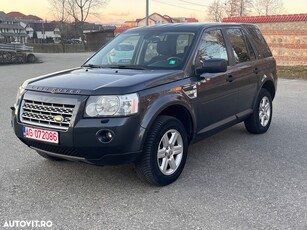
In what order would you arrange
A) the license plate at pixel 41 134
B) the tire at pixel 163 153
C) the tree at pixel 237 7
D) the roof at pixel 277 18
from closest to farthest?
1. the license plate at pixel 41 134
2. the tire at pixel 163 153
3. the roof at pixel 277 18
4. the tree at pixel 237 7

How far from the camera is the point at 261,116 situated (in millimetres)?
6051

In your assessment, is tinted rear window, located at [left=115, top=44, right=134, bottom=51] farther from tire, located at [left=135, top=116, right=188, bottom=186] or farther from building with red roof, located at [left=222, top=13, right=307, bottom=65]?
building with red roof, located at [left=222, top=13, right=307, bottom=65]

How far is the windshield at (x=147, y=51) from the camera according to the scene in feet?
14.4

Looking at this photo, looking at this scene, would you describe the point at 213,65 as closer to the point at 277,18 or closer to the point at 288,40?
the point at 288,40

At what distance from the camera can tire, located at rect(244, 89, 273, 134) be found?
19.2 ft

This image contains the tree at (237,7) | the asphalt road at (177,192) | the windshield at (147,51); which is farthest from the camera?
the tree at (237,7)

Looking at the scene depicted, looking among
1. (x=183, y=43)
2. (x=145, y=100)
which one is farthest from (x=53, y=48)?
(x=145, y=100)

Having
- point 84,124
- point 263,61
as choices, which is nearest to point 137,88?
point 84,124

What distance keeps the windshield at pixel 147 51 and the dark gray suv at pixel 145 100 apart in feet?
0.04

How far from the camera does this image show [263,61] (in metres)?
5.92

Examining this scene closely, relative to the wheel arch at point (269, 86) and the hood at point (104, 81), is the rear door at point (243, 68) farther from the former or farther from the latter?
the hood at point (104, 81)

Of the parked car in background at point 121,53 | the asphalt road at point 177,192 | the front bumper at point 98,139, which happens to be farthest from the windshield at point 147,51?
the asphalt road at point 177,192

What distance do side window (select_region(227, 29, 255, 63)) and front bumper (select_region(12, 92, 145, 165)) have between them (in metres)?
2.36

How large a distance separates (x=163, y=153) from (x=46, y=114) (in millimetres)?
1290
